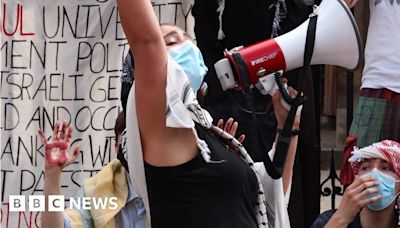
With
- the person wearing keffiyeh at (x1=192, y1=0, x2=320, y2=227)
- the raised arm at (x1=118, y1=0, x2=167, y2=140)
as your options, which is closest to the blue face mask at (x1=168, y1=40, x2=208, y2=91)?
the raised arm at (x1=118, y1=0, x2=167, y2=140)

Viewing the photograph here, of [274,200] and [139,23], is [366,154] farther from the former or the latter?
[139,23]

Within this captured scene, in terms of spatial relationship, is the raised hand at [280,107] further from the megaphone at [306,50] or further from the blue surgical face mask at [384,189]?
the blue surgical face mask at [384,189]

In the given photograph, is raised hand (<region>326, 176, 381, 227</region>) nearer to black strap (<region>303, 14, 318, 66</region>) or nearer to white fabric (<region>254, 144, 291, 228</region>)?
white fabric (<region>254, 144, 291, 228</region>)

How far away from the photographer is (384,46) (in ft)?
15.0

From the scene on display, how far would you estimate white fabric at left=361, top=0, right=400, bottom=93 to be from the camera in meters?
4.55

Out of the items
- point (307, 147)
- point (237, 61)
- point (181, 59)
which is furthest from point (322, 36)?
point (307, 147)

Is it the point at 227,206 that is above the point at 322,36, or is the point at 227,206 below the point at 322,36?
below

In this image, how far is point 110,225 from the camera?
3.78 metres

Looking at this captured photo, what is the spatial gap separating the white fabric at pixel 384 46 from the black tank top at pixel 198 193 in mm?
1649

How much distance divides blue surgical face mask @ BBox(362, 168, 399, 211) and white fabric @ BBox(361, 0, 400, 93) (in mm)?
574

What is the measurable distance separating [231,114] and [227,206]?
1749mm

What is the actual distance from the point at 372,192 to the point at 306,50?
821 millimetres

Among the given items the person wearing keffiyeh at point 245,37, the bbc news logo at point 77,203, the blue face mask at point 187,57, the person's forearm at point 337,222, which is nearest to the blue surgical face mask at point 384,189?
the person's forearm at point 337,222

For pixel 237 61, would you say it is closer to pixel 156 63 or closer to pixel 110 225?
pixel 156 63
